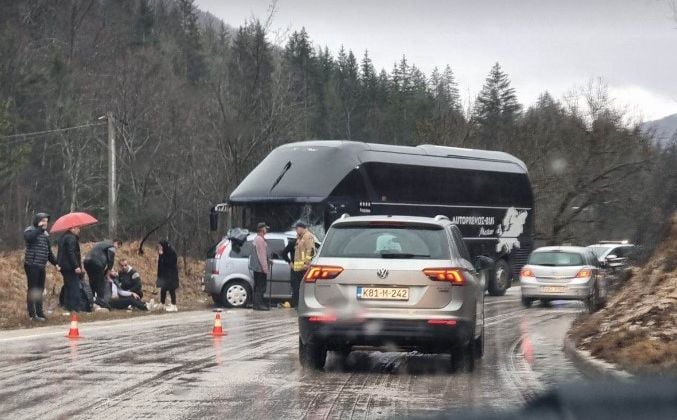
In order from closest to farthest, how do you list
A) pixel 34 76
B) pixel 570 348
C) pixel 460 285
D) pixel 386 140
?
pixel 460 285 → pixel 570 348 → pixel 34 76 → pixel 386 140

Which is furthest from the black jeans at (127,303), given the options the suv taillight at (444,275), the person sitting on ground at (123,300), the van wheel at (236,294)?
the suv taillight at (444,275)

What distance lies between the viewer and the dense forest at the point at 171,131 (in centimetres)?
4300

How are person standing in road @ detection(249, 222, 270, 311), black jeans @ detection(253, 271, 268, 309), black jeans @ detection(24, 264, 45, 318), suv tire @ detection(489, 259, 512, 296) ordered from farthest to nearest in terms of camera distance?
suv tire @ detection(489, 259, 512, 296), black jeans @ detection(253, 271, 268, 309), person standing in road @ detection(249, 222, 270, 311), black jeans @ detection(24, 264, 45, 318)

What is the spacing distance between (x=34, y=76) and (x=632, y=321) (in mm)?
48848

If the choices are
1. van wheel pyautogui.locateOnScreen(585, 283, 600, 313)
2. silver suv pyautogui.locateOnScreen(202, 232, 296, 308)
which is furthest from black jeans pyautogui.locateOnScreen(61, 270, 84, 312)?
van wheel pyautogui.locateOnScreen(585, 283, 600, 313)

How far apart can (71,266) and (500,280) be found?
1672 cm

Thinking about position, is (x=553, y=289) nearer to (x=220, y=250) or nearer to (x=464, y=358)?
(x=220, y=250)

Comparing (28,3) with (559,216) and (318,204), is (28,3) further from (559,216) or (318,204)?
(318,204)

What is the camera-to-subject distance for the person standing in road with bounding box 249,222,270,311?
912 inches

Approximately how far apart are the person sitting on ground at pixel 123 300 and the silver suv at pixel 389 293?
495 inches

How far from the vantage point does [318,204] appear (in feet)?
87.5

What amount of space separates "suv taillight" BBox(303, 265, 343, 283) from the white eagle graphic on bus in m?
23.4

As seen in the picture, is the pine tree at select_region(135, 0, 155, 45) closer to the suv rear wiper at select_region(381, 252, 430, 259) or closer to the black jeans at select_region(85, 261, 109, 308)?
the black jeans at select_region(85, 261, 109, 308)

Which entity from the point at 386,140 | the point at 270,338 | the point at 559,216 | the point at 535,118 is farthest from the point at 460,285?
the point at 386,140
